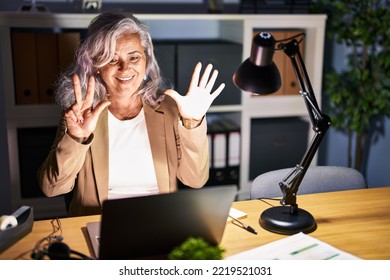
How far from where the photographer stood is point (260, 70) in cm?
150

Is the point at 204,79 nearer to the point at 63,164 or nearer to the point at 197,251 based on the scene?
the point at 63,164

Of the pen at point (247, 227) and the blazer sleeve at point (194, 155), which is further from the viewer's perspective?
the blazer sleeve at point (194, 155)

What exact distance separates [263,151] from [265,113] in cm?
21

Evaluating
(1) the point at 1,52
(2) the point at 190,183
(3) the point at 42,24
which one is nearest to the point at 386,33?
(2) the point at 190,183

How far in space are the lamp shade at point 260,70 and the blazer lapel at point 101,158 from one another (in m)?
0.59

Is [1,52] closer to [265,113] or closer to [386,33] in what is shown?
[265,113]

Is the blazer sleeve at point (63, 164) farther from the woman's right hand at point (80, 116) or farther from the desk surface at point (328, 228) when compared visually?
the desk surface at point (328, 228)

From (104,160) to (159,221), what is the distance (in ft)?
2.19

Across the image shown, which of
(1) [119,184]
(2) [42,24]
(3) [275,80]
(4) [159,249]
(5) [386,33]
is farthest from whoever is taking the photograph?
(5) [386,33]

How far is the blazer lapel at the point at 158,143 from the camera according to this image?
192 cm

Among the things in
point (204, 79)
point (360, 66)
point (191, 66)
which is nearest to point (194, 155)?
point (204, 79)

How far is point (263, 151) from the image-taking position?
3037mm

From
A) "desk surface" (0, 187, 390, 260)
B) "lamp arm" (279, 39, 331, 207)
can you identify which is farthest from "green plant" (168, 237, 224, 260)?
"lamp arm" (279, 39, 331, 207)

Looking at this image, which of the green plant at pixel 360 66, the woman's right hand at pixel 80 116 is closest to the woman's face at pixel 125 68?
the woman's right hand at pixel 80 116
